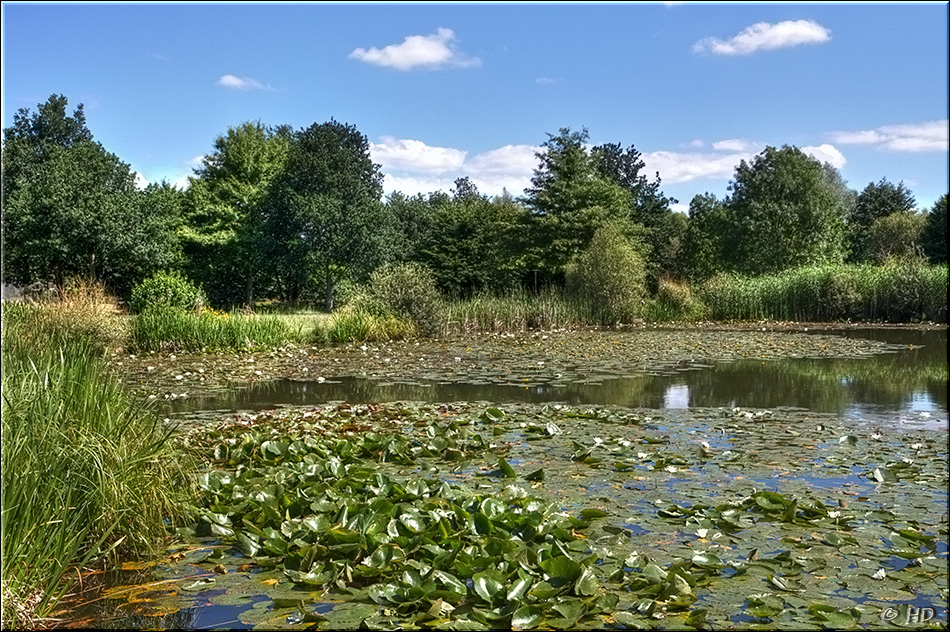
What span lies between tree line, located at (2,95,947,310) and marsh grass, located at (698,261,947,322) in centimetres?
315

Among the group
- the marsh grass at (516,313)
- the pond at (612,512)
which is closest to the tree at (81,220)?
the marsh grass at (516,313)

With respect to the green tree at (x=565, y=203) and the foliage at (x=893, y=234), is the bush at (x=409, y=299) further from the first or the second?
the foliage at (x=893, y=234)

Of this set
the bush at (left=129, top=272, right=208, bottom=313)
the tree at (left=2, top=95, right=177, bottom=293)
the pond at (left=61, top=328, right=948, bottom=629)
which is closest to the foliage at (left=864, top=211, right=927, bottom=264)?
the pond at (left=61, top=328, right=948, bottom=629)

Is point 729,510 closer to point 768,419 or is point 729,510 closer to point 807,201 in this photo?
point 768,419

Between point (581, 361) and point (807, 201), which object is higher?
point (807, 201)

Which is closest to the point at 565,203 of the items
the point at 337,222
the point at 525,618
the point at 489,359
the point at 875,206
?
the point at 337,222

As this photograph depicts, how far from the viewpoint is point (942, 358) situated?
14.2 m

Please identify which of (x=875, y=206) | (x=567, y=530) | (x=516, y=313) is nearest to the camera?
(x=567, y=530)

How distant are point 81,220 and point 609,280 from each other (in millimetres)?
17490

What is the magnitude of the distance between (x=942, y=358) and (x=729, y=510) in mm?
12132

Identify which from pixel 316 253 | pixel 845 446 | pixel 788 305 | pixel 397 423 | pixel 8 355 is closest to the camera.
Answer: pixel 8 355

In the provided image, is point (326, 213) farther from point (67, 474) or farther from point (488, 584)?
point (488, 584)

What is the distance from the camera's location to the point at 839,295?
24156mm

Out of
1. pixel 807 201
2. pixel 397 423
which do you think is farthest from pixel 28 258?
pixel 807 201
